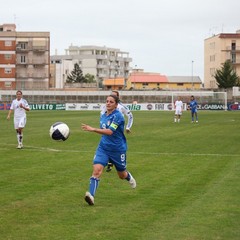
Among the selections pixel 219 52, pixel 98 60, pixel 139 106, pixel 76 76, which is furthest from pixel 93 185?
pixel 98 60

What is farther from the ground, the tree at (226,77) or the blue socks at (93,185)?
the tree at (226,77)

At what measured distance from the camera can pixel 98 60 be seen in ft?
586

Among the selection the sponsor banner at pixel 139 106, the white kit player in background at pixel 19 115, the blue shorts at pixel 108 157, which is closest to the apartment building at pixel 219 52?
the sponsor banner at pixel 139 106

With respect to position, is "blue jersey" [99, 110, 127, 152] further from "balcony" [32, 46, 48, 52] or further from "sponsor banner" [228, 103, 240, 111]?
"balcony" [32, 46, 48, 52]

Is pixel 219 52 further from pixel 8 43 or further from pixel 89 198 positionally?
pixel 89 198

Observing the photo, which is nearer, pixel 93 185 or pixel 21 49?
pixel 93 185

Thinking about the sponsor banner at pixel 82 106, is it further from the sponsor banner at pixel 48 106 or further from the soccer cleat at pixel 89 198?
the soccer cleat at pixel 89 198

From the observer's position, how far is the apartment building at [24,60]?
367 ft

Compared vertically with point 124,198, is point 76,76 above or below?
above

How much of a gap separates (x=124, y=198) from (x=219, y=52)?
120170mm

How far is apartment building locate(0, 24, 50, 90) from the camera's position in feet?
367

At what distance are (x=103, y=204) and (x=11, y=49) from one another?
104 m

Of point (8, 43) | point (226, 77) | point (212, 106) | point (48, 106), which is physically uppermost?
point (8, 43)

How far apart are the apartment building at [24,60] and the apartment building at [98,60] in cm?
5685
